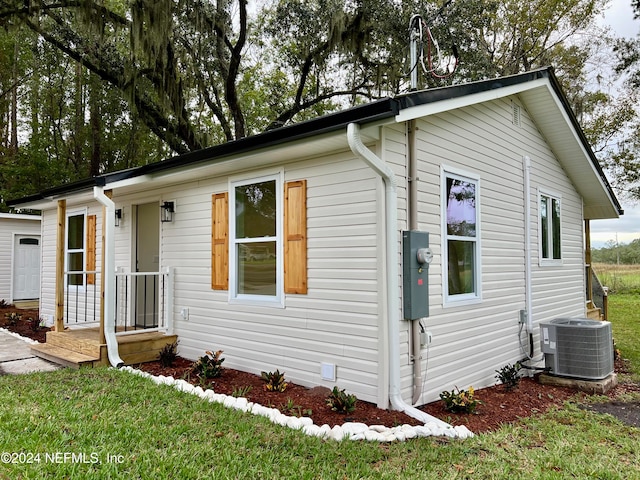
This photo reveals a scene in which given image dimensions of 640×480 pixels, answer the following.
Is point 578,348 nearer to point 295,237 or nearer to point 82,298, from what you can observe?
point 295,237

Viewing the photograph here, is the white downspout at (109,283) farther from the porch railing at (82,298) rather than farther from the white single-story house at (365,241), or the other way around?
the porch railing at (82,298)

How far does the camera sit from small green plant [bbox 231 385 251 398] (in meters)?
4.60

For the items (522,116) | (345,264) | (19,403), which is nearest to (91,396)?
(19,403)

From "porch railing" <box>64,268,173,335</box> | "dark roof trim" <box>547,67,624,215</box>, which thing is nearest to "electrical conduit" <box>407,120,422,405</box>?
"dark roof trim" <box>547,67,624,215</box>

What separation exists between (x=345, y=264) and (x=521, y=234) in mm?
3371

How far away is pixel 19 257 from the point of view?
12711 millimetres

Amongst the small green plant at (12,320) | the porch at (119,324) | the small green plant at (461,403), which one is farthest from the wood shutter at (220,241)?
the small green plant at (12,320)

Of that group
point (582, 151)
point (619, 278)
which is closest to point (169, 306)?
point (582, 151)

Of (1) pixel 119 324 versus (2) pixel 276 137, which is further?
(1) pixel 119 324

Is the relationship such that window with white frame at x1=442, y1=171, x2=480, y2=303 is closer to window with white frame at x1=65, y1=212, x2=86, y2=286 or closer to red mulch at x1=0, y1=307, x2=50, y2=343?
window with white frame at x1=65, y1=212, x2=86, y2=286

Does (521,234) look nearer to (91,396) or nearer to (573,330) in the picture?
(573,330)

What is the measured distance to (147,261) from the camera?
768cm

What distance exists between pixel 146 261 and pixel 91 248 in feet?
3.80

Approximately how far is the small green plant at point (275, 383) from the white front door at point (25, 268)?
1100cm
